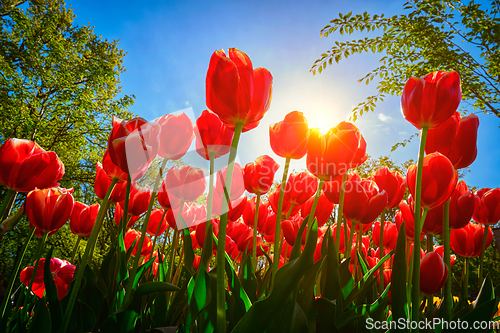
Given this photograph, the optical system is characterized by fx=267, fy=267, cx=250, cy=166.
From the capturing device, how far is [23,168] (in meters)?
0.95

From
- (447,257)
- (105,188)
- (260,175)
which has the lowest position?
(447,257)

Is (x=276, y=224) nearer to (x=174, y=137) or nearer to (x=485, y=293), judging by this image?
(x=174, y=137)

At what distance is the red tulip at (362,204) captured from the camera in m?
1.00

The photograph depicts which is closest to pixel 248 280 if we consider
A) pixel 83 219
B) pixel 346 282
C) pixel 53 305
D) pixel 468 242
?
pixel 346 282

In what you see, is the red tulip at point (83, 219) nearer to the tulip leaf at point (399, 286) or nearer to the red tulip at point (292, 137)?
the red tulip at point (292, 137)

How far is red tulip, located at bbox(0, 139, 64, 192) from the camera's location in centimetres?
96

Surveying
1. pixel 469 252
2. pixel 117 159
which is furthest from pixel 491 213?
pixel 117 159

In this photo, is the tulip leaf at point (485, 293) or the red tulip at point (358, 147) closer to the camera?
the tulip leaf at point (485, 293)

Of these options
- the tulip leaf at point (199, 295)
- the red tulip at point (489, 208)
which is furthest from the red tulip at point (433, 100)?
the tulip leaf at point (199, 295)

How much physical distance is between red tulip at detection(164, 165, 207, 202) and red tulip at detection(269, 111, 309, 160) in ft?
1.21

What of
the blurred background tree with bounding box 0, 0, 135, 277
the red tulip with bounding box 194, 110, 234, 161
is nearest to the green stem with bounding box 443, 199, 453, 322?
the red tulip with bounding box 194, 110, 234, 161

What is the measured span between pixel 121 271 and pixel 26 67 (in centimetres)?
1357

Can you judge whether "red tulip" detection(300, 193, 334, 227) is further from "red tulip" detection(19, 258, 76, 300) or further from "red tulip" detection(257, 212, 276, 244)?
"red tulip" detection(19, 258, 76, 300)

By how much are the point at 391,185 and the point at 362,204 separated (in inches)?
8.7
